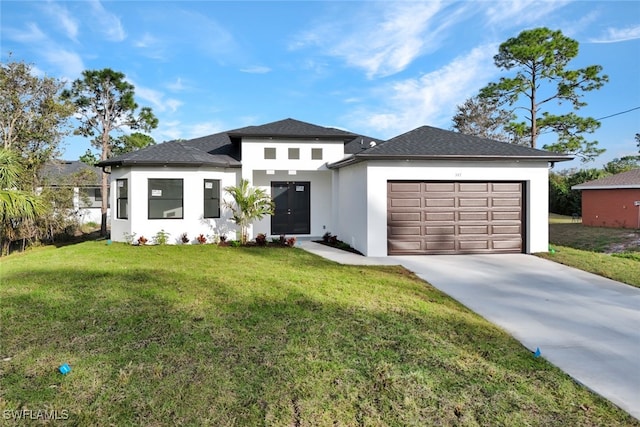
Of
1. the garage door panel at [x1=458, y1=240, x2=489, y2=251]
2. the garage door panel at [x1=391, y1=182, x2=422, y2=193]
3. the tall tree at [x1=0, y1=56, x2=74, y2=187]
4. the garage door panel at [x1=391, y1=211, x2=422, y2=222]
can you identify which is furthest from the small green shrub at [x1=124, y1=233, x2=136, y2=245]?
the garage door panel at [x1=458, y1=240, x2=489, y2=251]

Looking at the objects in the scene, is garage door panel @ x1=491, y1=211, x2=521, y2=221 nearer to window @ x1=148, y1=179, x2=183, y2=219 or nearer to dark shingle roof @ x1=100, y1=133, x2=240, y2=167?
dark shingle roof @ x1=100, y1=133, x2=240, y2=167

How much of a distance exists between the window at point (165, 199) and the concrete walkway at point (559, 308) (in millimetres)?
6012

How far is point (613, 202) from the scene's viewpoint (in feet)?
67.5

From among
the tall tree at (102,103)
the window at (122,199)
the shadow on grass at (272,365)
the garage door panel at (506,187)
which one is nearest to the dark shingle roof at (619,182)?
the garage door panel at (506,187)

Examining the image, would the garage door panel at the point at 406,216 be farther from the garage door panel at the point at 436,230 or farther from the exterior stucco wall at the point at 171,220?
the exterior stucco wall at the point at 171,220

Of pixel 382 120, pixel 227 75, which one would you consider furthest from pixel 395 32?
pixel 382 120

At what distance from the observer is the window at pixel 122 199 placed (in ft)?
41.8

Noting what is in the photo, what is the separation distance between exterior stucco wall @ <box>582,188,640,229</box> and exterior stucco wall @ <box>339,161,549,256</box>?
12952 mm

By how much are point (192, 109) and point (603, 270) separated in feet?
65.7

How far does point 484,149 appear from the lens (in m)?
10.9

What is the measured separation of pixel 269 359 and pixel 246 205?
8.89m

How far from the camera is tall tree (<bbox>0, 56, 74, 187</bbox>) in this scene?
49.4 feet

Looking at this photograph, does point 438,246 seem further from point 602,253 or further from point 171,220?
point 171,220

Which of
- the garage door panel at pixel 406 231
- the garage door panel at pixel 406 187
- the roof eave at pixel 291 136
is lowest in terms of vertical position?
the garage door panel at pixel 406 231
